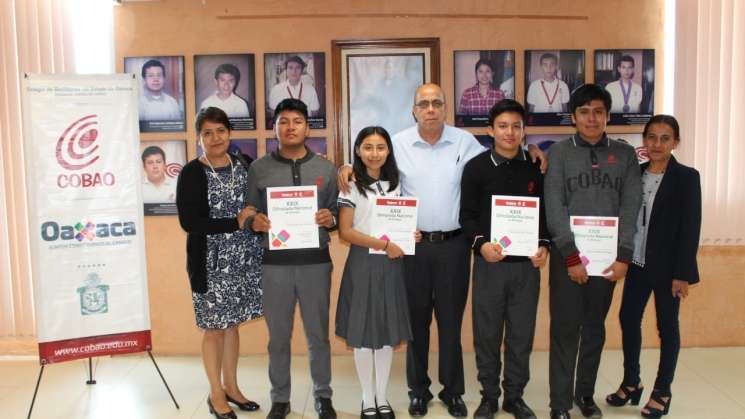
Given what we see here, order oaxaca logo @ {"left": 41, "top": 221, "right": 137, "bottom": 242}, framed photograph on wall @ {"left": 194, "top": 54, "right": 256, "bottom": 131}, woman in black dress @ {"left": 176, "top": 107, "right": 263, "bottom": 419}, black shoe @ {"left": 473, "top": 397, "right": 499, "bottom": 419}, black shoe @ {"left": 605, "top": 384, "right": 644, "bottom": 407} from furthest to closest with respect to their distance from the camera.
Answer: framed photograph on wall @ {"left": 194, "top": 54, "right": 256, "bottom": 131}
black shoe @ {"left": 605, "top": 384, "right": 644, "bottom": 407}
oaxaca logo @ {"left": 41, "top": 221, "right": 137, "bottom": 242}
black shoe @ {"left": 473, "top": 397, "right": 499, "bottom": 419}
woman in black dress @ {"left": 176, "top": 107, "right": 263, "bottom": 419}

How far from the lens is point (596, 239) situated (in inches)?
115

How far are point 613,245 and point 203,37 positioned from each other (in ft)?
10.2

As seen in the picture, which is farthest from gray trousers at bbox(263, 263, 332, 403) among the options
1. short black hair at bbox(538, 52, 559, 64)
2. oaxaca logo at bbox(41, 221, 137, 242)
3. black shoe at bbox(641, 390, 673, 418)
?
short black hair at bbox(538, 52, 559, 64)

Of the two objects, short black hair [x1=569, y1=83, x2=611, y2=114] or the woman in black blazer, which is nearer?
short black hair [x1=569, y1=83, x2=611, y2=114]

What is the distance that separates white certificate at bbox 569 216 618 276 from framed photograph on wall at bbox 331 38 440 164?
170 cm

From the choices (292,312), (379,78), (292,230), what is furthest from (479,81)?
(292,312)

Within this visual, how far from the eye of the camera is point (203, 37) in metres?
4.20

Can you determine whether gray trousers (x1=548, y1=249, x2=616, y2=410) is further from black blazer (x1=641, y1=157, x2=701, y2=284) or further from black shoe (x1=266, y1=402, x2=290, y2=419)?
black shoe (x1=266, y1=402, x2=290, y2=419)

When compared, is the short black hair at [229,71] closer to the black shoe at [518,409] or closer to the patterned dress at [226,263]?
the patterned dress at [226,263]

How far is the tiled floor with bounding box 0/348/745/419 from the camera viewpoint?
3.36 meters

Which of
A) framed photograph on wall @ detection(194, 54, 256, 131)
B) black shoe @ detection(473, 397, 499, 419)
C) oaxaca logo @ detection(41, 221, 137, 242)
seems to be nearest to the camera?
black shoe @ detection(473, 397, 499, 419)

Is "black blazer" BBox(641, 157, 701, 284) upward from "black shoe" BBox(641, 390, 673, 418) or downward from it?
upward

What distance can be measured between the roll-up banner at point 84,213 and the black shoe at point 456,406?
1.85 metres

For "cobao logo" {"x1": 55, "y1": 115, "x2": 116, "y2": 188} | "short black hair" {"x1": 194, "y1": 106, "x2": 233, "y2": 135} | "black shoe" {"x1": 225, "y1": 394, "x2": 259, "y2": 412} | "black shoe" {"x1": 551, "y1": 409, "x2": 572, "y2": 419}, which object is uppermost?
"short black hair" {"x1": 194, "y1": 106, "x2": 233, "y2": 135}
